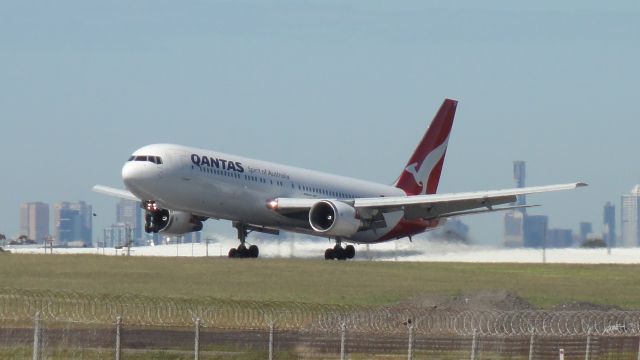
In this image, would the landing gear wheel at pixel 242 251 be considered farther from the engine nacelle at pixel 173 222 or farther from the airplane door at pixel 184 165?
the airplane door at pixel 184 165

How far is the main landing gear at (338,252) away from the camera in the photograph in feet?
192

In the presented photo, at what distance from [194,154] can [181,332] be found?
26529mm

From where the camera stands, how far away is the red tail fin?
67500 millimetres

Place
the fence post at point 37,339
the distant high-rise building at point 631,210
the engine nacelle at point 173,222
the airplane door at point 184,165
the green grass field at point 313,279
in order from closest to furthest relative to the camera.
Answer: the fence post at point 37,339 < the green grass field at point 313,279 < the airplane door at point 184,165 < the engine nacelle at point 173,222 < the distant high-rise building at point 631,210

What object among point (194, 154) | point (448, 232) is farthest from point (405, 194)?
point (194, 154)

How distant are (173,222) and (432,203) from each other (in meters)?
10.8

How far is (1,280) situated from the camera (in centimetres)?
3956

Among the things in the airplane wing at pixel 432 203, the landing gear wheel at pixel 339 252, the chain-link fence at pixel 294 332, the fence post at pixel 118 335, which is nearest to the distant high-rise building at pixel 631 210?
the airplane wing at pixel 432 203

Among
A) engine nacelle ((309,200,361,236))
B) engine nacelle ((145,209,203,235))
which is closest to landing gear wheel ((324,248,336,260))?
engine nacelle ((309,200,361,236))

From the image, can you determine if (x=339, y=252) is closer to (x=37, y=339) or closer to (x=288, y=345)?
(x=288, y=345)

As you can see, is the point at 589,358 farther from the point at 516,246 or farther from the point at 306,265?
the point at 516,246

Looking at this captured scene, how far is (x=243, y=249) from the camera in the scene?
57906 millimetres

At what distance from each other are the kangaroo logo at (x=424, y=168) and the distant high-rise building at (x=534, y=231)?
5.53 meters

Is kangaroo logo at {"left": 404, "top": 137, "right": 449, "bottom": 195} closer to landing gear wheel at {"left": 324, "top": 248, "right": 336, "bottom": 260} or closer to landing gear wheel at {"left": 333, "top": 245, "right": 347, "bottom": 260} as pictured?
landing gear wheel at {"left": 333, "top": 245, "right": 347, "bottom": 260}
